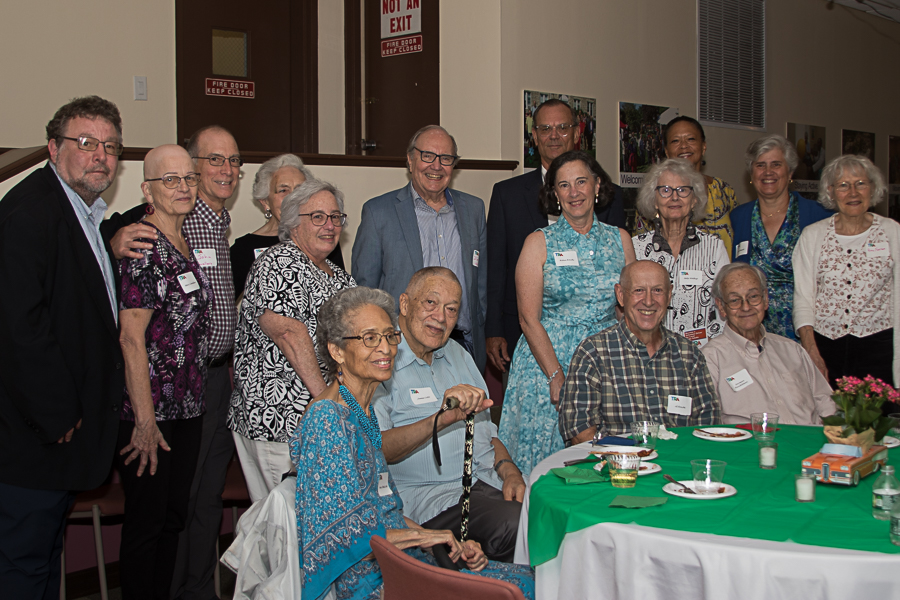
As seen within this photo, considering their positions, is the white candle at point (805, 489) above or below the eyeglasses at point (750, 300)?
below

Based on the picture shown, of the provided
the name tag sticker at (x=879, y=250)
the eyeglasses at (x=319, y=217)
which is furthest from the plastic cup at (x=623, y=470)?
the name tag sticker at (x=879, y=250)

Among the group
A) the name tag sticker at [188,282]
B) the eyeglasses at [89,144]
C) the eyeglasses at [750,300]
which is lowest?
the eyeglasses at [750,300]

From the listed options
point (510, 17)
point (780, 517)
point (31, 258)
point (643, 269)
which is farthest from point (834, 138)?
point (31, 258)

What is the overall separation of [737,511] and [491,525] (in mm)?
956

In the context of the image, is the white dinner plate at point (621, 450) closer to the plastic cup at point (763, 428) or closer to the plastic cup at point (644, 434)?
the plastic cup at point (644, 434)

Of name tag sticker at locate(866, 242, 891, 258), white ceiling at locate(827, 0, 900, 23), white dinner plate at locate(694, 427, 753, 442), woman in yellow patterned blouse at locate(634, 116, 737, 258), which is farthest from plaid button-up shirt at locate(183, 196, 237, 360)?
white ceiling at locate(827, 0, 900, 23)

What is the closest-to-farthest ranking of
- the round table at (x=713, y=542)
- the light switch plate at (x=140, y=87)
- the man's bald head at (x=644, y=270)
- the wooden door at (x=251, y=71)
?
the round table at (x=713, y=542) → the man's bald head at (x=644, y=270) → the light switch plate at (x=140, y=87) → the wooden door at (x=251, y=71)

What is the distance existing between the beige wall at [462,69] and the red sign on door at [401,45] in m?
0.31

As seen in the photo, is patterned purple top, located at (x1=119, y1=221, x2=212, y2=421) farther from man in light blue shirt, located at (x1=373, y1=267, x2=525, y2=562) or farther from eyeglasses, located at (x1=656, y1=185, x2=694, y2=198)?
eyeglasses, located at (x1=656, y1=185, x2=694, y2=198)

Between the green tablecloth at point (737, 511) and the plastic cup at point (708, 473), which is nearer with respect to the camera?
the green tablecloth at point (737, 511)

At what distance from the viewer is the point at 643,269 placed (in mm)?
2998

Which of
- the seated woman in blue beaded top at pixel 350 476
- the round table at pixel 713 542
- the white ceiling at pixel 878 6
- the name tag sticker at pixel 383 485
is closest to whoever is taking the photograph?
the round table at pixel 713 542

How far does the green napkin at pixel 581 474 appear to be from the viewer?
7.05 feet

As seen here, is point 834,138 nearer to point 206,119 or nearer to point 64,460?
point 206,119
